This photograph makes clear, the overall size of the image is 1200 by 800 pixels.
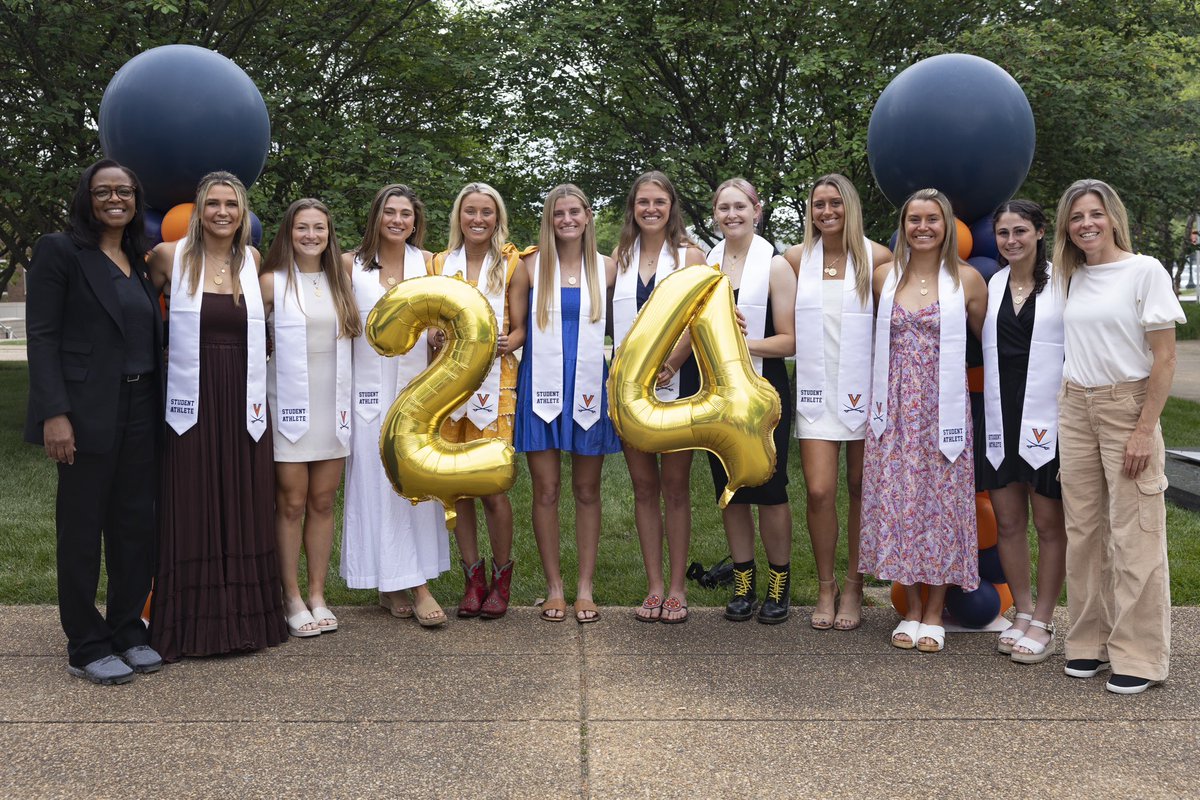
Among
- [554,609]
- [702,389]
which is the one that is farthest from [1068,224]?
[554,609]

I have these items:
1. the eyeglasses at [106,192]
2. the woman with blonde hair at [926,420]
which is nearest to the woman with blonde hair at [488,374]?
the eyeglasses at [106,192]

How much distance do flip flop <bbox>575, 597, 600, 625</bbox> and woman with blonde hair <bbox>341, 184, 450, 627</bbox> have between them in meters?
0.58

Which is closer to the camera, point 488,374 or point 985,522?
point 488,374

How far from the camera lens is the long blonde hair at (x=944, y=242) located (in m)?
4.20

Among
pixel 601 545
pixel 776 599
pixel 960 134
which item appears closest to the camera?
pixel 960 134

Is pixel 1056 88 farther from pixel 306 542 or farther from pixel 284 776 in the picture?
pixel 284 776

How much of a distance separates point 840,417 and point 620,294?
104cm

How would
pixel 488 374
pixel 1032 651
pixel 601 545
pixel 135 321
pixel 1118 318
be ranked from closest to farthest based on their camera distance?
pixel 1118 318 < pixel 135 321 < pixel 1032 651 < pixel 488 374 < pixel 601 545

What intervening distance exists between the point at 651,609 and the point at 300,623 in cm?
148

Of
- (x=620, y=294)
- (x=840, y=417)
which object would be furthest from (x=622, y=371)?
(x=840, y=417)

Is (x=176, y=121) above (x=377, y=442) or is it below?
above

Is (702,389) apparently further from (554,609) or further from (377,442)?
(377,442)

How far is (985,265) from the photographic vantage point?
4.55 meters

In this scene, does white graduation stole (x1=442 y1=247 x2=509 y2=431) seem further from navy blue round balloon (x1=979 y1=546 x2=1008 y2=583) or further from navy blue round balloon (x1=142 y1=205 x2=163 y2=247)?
navy blue round balloon (x1=979 y1=546 x2=1008 y2=583)
